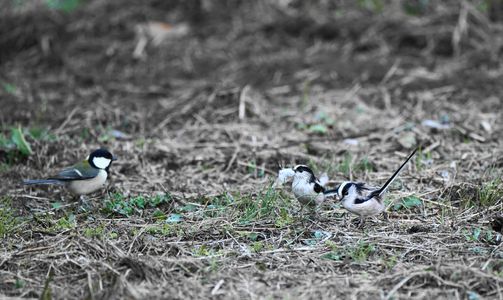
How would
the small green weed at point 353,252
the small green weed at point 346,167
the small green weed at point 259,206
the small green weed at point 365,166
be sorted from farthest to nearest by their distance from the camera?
the small green weed at point 365,166, the small green weed at point 346,167, the small green weed at point 259,206, the small green weed at point 353,252

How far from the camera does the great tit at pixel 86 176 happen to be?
6.19m

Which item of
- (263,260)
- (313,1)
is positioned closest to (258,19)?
(313,1)

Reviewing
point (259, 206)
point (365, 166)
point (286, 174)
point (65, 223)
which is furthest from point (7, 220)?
point (365, 166)

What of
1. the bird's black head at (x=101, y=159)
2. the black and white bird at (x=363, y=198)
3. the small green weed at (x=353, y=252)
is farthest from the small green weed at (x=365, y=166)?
the bird's black head at (x=101, y=159)

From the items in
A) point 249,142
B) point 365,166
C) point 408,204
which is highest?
point 408,204

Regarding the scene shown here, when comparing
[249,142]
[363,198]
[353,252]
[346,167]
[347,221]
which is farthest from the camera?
[249,142]

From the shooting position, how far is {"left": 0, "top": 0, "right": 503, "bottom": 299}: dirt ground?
14.9 ft

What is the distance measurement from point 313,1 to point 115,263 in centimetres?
807

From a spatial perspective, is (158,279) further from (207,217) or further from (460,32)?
(460,32)

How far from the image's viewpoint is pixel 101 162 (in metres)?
6.40

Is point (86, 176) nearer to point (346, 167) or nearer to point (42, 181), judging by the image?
point (42, 181)

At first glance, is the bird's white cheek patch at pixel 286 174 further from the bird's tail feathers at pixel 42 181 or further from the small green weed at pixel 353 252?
the bird's tail feathers at pixel 42 181

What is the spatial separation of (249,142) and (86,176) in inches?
80.6

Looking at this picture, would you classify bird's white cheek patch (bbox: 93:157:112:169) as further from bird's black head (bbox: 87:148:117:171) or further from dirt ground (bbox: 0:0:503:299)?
dirt ground (bbox: 0:0:503:299)
